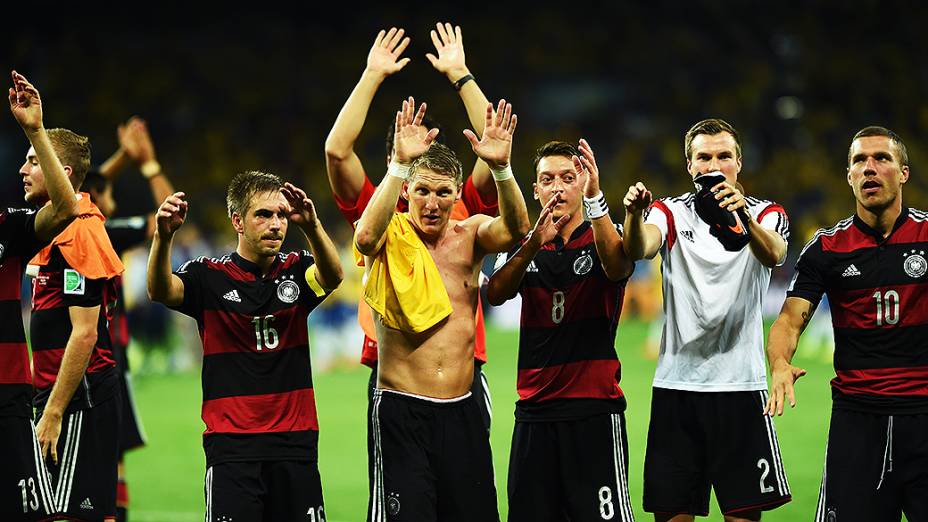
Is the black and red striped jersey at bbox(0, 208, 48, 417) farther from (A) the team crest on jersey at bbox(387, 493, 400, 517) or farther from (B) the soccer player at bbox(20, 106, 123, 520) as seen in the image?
(A) the team crest on jersey at bbox(387, 493, 400, 517)

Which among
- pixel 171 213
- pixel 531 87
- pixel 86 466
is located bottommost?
pixel 86 466

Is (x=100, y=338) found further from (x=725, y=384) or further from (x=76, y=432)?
(x=725, y=384)

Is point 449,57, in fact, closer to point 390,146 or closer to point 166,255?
point 390,146

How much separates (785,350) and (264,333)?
2.35m

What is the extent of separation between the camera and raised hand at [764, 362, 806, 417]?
15.3ft

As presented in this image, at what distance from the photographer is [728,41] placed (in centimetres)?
2722

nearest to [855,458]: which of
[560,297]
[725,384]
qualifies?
[725,384]

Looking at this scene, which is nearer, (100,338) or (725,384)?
(725,384)

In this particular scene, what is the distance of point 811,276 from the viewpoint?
5.07 metres

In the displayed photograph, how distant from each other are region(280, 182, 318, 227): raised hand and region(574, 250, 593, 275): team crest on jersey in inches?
53.6

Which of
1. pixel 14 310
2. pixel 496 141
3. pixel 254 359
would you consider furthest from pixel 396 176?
pixel 14 310

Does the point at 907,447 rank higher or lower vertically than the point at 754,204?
lower

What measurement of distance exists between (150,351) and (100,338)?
11689 mm

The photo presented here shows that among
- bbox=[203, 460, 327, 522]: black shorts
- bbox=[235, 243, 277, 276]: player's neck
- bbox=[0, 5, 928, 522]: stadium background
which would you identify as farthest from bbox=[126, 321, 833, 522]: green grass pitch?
bbox=[0, 5, 928, 522]: stadium background
